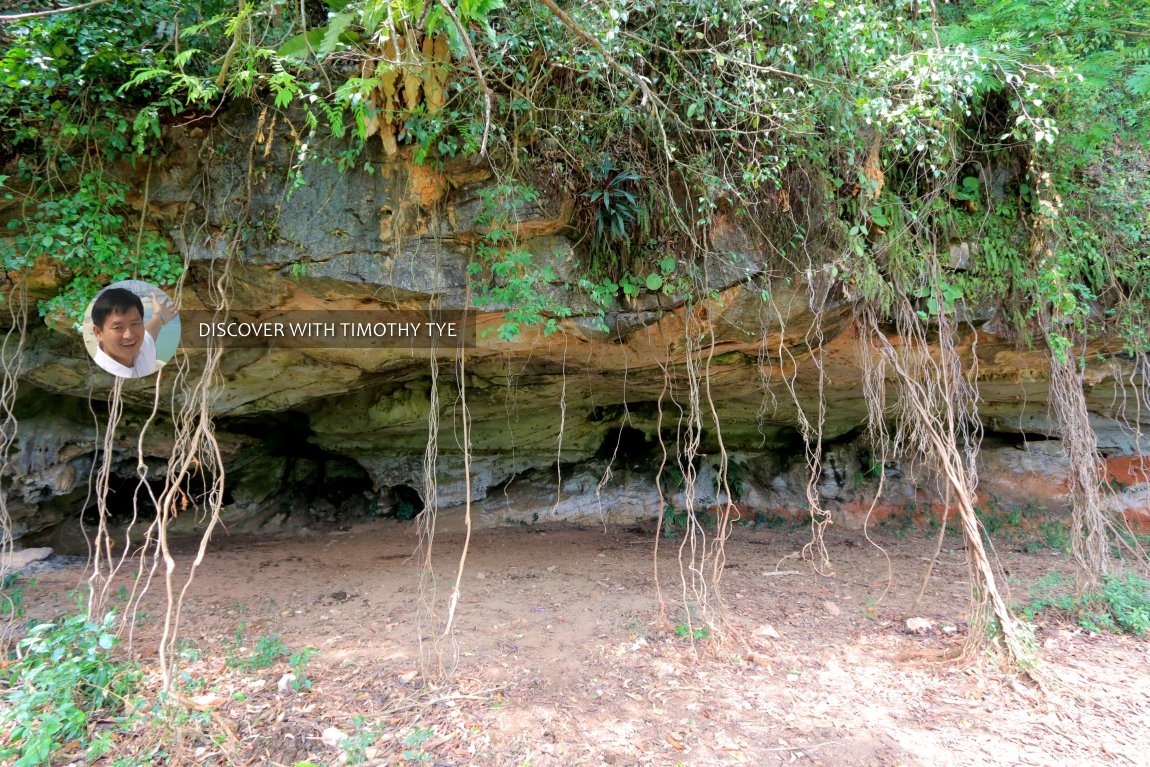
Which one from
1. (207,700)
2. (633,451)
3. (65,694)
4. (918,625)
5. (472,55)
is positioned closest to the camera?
(472,55)

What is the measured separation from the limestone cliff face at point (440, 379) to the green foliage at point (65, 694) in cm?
138

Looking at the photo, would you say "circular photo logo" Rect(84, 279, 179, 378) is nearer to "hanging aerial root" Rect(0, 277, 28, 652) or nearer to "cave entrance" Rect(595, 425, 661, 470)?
"hanging aerial root" Rect(0, 277, 28, 652)

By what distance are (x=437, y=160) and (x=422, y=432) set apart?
12.1 ft

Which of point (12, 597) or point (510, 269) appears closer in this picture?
point (510, 269)

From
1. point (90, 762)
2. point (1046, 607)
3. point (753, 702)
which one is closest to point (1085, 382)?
point (1046, 607)

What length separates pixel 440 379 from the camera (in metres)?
5.41

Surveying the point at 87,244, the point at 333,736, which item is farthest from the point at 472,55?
the point at 333,736

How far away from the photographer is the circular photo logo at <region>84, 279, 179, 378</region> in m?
3.40

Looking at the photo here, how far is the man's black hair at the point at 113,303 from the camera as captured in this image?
334 cm

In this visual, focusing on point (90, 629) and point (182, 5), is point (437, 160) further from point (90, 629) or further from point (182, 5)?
point (90, 629)

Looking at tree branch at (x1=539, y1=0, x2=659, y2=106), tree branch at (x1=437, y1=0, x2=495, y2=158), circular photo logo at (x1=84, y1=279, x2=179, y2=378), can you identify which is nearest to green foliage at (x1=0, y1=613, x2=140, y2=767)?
circular photo logo at (x1=84, y1=279, x2=179, y2=378)

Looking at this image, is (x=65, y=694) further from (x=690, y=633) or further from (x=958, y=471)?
(x=958, y=471)

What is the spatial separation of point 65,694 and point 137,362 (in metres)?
2.33

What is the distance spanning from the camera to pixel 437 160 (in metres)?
3.18
